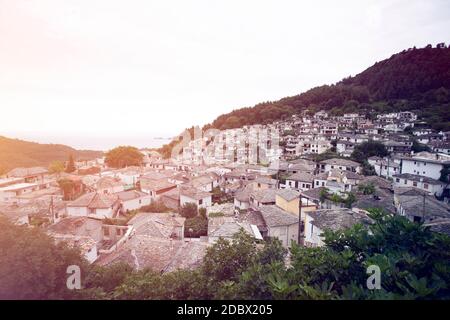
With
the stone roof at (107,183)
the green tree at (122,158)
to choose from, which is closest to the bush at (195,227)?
the stone roof at (107,183)

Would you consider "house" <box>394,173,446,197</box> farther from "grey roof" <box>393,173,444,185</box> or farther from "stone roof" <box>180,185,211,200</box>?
"stone roof" <box>180,185,211,200</box>

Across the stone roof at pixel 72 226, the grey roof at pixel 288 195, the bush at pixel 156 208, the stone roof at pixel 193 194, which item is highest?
the grey roof at pixel 288 195

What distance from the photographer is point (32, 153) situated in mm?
53531

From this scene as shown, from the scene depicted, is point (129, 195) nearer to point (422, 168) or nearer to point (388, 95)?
point (422, 168)

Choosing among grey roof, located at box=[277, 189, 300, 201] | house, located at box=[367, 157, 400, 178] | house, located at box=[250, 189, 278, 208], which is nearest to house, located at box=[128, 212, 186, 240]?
house, located at box=[250, 189, 278, 208]

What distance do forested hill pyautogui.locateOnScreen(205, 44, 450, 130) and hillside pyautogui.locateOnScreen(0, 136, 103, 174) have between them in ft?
114

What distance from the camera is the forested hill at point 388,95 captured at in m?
57.1

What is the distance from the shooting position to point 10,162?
142 ft

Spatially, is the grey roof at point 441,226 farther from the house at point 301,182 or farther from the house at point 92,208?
the house at point 92,208

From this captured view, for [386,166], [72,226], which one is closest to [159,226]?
[72,226]

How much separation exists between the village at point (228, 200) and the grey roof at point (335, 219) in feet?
0.14
